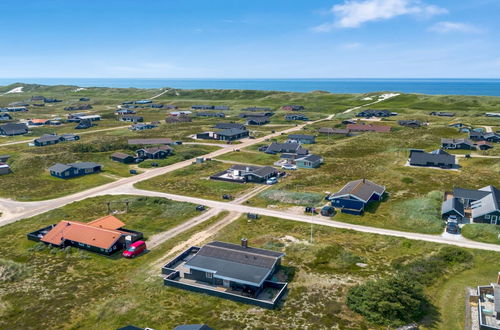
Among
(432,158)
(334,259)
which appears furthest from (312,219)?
(432,158)

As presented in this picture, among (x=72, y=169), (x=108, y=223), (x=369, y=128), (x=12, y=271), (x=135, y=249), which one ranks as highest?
(x=369, y=128)

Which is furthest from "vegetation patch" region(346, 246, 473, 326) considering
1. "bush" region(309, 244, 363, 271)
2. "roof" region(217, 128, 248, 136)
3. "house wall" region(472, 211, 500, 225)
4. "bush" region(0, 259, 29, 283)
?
"roof" region(217, 128, 248, 136)

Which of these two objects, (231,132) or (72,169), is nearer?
(72,169)

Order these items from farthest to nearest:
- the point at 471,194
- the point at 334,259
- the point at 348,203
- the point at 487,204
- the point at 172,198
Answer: the point at 172,198, the point at 471,194, the point at 348,203, the point at 487,204, the point at 334,259

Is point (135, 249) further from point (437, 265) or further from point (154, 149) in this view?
point (154, 149)

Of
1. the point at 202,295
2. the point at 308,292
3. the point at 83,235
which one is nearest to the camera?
the point at 202,295

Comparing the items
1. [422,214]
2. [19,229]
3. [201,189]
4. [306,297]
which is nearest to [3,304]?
[19,229]
